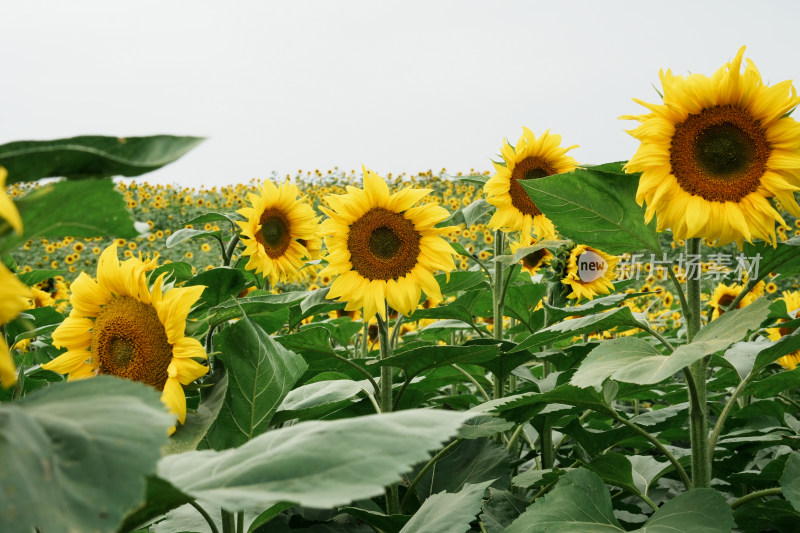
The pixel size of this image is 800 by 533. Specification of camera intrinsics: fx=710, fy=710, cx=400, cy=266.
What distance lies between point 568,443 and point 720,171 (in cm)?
119

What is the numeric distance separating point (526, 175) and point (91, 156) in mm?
1972

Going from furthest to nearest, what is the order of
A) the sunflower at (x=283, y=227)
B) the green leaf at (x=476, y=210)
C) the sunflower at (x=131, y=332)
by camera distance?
the sunflower at (x=283, y=227) → the green leaf at (x=476, y=210) → the sunflower at (x=131, y=332)

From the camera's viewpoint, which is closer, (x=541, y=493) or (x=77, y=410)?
(x=77, y=410)

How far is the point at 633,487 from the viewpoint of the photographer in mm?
1577

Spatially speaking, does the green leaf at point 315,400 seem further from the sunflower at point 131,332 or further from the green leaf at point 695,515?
the green leaf at point 695,515

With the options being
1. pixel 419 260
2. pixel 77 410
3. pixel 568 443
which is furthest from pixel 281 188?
pixel 77 410

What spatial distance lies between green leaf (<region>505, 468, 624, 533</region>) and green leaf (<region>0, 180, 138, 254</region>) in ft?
2.83

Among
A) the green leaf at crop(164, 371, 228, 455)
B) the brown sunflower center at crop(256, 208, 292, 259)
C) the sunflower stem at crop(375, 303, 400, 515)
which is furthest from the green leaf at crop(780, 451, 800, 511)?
the brown sunflower center at crop(256, 208, 292, 259)

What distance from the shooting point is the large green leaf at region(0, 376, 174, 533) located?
47 centimetres

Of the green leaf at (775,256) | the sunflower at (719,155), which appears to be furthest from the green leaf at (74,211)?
the green leaf at (775,256)

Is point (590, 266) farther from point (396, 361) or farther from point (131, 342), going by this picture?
point (131, 342)

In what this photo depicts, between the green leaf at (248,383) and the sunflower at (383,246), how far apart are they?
2.35 feet

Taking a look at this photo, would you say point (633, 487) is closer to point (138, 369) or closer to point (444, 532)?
point (444, 532)

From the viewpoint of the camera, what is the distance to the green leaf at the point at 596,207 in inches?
60.1
